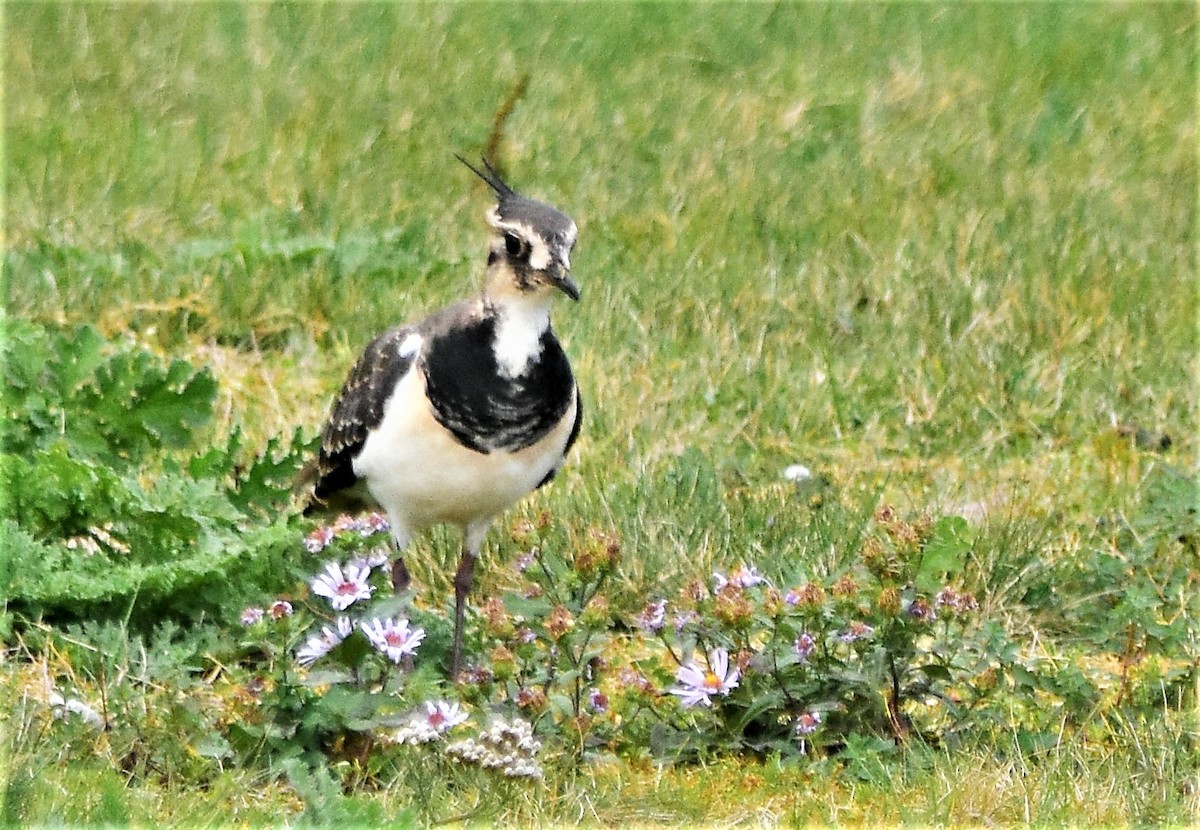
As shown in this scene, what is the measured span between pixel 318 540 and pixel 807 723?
47.8 inches

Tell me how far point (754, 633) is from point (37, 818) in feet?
5.90

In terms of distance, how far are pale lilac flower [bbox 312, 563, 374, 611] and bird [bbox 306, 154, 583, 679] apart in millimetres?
167

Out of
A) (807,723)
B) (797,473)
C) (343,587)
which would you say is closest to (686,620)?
(807,723)

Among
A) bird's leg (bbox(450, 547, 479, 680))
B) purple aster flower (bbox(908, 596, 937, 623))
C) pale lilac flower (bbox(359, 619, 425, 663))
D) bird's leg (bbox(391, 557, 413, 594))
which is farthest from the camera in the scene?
bird's leg (bbox(391, 557, 413, 594))

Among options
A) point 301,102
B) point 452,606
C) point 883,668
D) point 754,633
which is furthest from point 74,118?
point 883,668

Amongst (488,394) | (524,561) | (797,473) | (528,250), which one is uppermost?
(797,473)

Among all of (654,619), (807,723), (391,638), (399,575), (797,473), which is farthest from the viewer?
(797,473)

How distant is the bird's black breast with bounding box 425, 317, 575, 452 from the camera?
14.0ft

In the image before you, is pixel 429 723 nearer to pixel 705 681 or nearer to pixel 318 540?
pixel 705 681

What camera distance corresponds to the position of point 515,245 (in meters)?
4.25

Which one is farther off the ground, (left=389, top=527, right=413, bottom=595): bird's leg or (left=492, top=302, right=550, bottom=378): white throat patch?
(left=492, top=302, right=550, bottom=378): white throat patch

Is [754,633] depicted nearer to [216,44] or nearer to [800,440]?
[800,440]

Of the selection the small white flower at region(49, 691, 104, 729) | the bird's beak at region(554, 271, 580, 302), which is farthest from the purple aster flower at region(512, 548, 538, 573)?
the small white flower at region(49, 691, 104, 729)

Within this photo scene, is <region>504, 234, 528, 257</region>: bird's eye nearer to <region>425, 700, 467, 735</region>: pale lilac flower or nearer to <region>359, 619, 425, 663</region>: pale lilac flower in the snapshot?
<region>359, 619, 425, 663</region>: pale lilac flower
